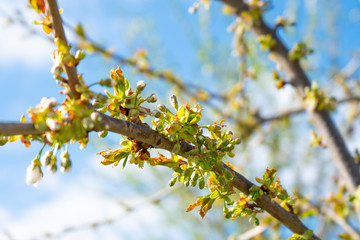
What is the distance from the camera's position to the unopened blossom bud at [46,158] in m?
0.65

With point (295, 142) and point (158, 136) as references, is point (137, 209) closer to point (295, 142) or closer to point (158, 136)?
point (158, 136)

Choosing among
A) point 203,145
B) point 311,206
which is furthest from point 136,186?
point 203,145

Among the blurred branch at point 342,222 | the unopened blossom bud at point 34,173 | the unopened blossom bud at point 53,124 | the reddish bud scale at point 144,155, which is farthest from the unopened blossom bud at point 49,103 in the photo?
the blurred branch at point 342,222

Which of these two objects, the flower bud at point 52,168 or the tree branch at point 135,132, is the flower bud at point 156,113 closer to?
the tree branch at point 135,132

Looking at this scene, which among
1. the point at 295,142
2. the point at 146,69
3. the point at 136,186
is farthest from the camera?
the point at 295,142

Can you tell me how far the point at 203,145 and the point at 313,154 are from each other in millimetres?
3316

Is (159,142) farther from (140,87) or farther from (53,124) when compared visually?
(53,124)

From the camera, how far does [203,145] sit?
82 cm

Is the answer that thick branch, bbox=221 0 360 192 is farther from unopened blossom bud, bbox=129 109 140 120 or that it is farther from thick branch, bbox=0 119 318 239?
unopened blossom bud, bbox=129 109 140 120

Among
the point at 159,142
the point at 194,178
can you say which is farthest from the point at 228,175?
the point at 159,142

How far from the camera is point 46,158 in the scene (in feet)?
2.13

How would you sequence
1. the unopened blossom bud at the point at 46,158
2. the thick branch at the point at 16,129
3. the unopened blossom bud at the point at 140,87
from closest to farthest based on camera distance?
the thick branch at the point at 16,129 → the unopened blossom bud at the point at 46,158 → the unopened blossom bud at the point at 140,87

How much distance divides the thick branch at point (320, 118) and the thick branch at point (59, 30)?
55.0 inches

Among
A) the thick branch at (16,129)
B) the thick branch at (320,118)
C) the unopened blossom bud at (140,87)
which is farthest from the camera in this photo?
the thick branch at (320,118)
